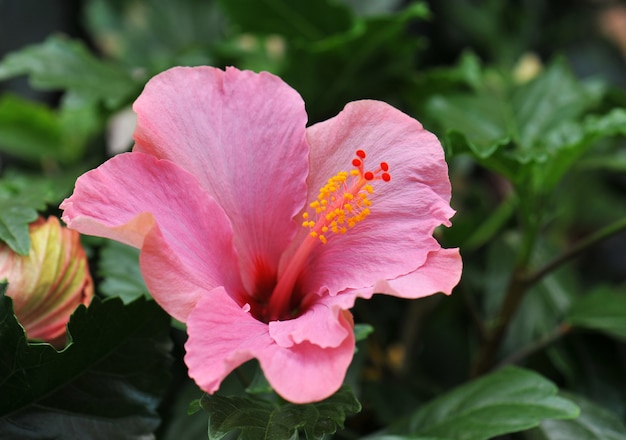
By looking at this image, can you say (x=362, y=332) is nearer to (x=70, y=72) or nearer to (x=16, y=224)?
(x=16, y=224)

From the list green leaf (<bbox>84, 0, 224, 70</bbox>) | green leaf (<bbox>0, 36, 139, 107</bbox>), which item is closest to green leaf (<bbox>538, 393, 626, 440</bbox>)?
green leaf (<bbox>0, 36, 139, 107</bbox>)

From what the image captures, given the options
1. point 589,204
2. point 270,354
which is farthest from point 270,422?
point 589,204

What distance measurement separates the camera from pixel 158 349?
0.53 meters

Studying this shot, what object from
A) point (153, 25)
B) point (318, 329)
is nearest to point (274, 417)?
point (318, 329)

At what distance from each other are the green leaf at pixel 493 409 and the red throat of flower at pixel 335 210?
0.55ft

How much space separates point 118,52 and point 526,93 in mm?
757

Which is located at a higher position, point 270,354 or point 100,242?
point 270,354

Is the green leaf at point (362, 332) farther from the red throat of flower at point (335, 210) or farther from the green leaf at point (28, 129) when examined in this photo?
the green leaf at point (28, 129)

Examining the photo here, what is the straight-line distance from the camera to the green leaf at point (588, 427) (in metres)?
0.66

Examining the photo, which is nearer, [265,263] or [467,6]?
[265,263]

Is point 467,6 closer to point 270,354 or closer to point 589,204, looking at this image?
point 589,204

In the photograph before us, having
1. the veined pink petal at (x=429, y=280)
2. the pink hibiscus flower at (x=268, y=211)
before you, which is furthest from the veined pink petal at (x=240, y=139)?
the veined pink petal at (x=429, y=280)

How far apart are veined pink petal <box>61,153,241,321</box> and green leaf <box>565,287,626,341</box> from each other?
435mm

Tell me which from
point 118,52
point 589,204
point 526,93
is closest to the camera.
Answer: point 526,93
